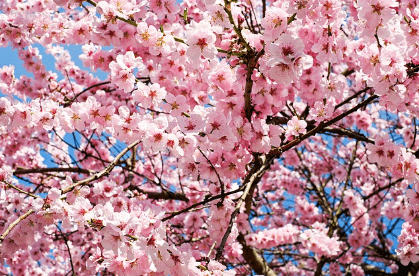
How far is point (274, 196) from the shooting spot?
26.9ft

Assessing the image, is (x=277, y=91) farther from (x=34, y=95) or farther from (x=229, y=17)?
(x=34, y=95)

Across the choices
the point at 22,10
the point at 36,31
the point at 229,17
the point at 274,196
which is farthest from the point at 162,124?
the point at 274,196

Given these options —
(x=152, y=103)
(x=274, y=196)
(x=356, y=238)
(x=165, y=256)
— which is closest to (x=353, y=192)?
(x=356, y=238)

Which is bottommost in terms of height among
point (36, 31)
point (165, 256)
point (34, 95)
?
point (165, 256)

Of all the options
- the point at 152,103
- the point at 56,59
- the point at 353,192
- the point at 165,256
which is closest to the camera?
the point at 165,256

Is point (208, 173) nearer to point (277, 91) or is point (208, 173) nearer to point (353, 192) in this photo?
point (277, 91)

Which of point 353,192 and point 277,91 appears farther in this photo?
point 353,192

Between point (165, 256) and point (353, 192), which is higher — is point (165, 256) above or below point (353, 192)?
below

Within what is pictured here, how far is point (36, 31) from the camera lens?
150 inches

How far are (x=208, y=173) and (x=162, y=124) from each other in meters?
0.59

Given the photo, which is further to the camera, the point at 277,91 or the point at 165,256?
the point at 277,91

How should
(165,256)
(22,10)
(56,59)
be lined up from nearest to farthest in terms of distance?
1. (165,256)
2. (22,10)
3. (56,59)

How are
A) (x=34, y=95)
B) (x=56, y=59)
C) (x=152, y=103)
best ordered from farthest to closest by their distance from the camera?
(x=56, y=59) < (x=34, y=95) < (x=152, y=103)

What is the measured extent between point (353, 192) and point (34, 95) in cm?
531
